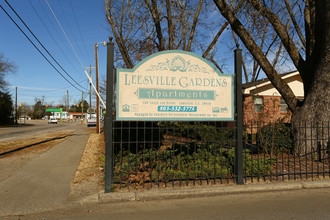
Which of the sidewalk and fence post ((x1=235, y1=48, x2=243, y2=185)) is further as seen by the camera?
fence post ((x1=235, y1=48, x2=243, y2=185))

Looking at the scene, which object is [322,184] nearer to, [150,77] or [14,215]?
[150,77]

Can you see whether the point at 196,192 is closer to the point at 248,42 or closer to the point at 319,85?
the point at 248,42

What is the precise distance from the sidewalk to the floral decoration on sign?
10.4 ft

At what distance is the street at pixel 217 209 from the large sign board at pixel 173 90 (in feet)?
5.51

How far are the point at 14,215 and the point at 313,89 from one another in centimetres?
742

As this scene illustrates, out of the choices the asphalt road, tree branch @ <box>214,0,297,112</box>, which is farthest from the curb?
the asphalt road

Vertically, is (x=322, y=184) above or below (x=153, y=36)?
below

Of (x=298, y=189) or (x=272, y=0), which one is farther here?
(x=272, y=0)

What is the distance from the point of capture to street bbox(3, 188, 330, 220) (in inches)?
138

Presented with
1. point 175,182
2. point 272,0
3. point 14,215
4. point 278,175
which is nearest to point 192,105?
point 175,182

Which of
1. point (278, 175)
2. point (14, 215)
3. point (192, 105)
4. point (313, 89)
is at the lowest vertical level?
point (14, 215)

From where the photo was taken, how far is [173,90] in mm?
4855

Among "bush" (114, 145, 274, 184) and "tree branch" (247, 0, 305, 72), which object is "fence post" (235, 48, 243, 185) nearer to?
"bush" (114, 145, 274, 184)

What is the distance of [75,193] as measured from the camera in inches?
174
